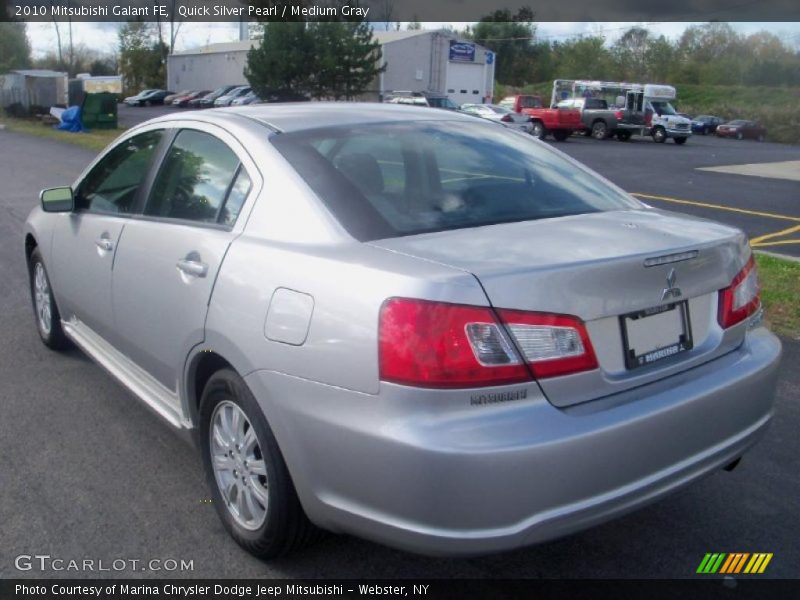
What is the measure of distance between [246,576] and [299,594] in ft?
0.75

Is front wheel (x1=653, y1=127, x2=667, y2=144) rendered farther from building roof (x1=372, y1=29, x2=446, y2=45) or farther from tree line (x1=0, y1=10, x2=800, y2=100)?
building roof (x1=372, y1=29, x2=446, y2=45)

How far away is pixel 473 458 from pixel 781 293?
5.51 m

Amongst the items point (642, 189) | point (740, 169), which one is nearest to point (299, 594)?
point (642, 189)

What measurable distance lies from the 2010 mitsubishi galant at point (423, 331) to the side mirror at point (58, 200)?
0.87 metres

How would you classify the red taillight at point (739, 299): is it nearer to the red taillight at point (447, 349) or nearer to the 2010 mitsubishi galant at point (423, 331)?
the 2010 mitsubishi galant at point (423, 331)

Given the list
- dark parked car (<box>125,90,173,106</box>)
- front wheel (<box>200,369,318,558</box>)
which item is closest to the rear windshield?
front wheel (<box>200,369,318,558</box>)

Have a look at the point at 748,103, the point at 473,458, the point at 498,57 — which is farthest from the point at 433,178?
the point at 498,57

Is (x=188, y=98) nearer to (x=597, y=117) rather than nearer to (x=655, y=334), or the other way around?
(x=597, y=117)

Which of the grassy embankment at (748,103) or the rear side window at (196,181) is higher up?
the rear side window at (196,181)

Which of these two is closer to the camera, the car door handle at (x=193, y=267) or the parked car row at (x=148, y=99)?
the car door handle at (x=193, y=267)

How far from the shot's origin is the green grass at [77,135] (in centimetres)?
2553

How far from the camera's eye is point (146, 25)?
278ft

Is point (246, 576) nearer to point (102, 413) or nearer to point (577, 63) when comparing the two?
point (102, 413)

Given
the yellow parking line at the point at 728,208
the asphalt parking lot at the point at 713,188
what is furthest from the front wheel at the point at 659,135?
the yellow parking line at the point at 728,208
